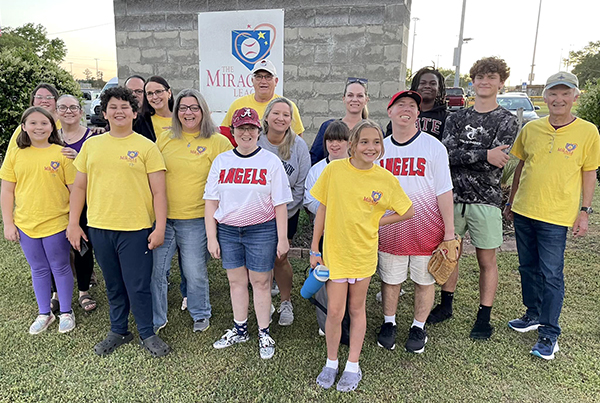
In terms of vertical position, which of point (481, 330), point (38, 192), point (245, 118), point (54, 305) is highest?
point (245, 118)

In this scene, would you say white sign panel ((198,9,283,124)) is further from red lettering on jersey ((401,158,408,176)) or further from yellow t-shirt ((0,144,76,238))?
red lettering on jersey ((401,158,408,176))

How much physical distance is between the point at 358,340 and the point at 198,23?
551 centimetres

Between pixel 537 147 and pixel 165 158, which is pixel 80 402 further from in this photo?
pixel 537 147

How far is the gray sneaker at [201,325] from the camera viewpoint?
11.0 feet

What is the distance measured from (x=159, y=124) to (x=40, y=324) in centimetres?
193

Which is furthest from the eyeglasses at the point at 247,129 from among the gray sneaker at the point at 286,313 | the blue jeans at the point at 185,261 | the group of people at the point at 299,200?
the gray sneaker at the point at 286,313

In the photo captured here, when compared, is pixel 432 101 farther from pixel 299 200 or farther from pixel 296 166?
pixel 299 200

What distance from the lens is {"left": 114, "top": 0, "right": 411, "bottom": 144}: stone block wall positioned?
5.84 meters

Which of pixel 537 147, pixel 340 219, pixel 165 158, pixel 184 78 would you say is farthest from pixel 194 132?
pixel 184 78

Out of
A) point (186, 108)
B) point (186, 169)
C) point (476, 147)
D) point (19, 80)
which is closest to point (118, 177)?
point (186, 169)

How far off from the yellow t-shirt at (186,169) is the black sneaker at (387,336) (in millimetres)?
1718

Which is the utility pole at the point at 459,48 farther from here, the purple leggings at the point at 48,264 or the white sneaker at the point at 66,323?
the white sneaker at the point at 66,323

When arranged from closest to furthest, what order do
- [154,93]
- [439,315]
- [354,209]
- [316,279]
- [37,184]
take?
1. [354,209]
2. [316,279]
3. [37,184]
4. [154,93]
5. [439,315]

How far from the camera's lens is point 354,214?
2.49 metres
